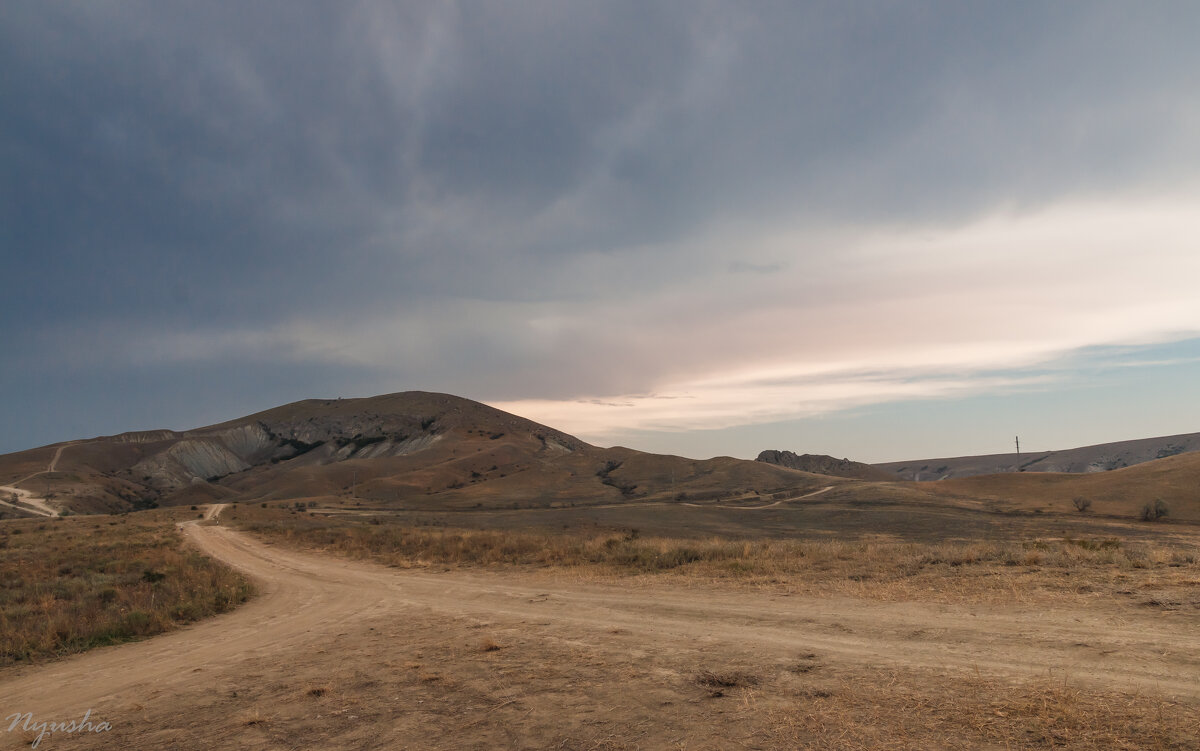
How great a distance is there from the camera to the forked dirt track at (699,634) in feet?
26.6

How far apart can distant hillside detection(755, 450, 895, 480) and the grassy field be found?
5302 inches

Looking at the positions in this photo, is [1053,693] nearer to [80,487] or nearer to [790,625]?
[790,625]

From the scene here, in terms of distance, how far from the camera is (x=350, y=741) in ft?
22.4

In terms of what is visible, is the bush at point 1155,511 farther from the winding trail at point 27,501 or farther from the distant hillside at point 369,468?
the winding trail at point 27,501

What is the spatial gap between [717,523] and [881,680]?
53742 mm

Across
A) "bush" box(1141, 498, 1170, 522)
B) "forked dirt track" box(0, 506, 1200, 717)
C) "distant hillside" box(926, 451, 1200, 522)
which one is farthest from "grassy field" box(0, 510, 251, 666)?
"distant hillside" box(926, 451, 1200, 522)

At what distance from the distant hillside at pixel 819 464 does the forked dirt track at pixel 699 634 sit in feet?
452

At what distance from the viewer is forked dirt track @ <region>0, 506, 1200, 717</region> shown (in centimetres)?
811

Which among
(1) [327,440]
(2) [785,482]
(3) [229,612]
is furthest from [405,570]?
(1) [327,440]

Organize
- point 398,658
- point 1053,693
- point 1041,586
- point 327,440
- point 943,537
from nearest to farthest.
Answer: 1. point 1053,693
2. point 398,658
3. point 1041,586
4. point 943,537
5. point 327,440

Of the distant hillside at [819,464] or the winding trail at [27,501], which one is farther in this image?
the distant hillside at [819,464]

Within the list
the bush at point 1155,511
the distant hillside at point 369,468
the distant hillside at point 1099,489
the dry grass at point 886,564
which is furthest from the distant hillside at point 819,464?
the dry grass at point 886,564
